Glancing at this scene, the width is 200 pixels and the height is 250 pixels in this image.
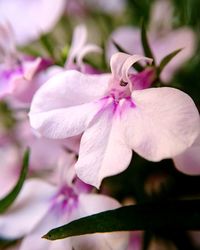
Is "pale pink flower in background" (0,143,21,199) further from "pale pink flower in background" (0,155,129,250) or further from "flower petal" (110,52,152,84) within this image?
"flower petal" (110,52,152,84)

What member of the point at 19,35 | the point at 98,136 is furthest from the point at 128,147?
the point at 19,35

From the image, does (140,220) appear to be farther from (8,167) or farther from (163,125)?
(8,167)

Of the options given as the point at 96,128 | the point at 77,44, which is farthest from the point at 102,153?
the point at 77,44

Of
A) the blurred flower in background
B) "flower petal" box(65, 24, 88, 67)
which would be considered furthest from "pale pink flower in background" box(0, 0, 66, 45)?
"flower petal" box(65, 24, 88, 67)

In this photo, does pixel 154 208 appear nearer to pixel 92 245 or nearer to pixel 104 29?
pixel 92 245

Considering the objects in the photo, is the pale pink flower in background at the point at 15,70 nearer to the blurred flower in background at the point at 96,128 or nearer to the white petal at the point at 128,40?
the blurred flower in background at the point at 96,128
